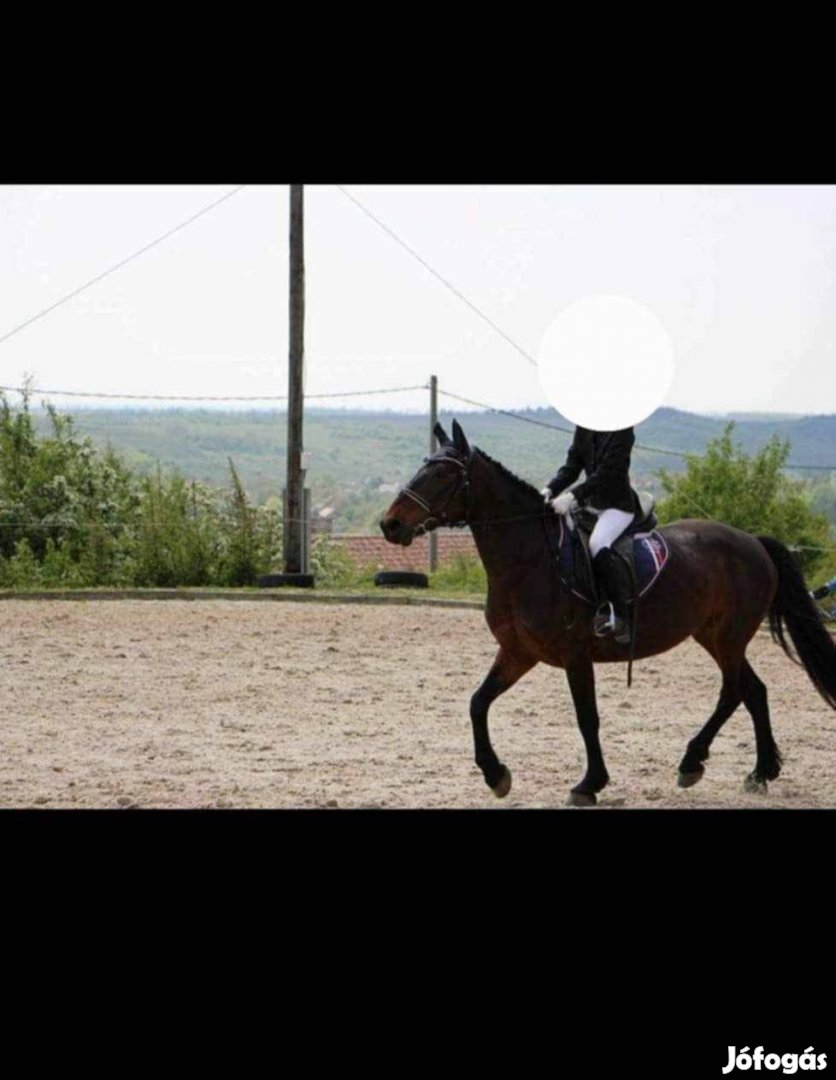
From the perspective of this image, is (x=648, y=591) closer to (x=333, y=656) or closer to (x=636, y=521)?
(x=636, y=521)

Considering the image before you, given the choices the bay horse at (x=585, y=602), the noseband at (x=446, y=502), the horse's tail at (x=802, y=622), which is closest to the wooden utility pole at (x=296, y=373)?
the horse's tail at (x=802, y=622)

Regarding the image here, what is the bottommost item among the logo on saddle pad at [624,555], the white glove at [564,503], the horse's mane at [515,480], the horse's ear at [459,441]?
the logo on saddle pad at [624,555]

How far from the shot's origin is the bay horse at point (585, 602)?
276 inches

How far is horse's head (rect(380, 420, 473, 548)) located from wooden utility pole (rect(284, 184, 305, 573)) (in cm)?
1086

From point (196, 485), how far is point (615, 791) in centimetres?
996

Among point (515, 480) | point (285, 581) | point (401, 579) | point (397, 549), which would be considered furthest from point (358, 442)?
point (515, 480)

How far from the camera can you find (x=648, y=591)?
749 cm

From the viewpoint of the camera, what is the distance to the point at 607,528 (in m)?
7.33

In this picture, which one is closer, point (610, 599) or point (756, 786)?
point (610, 599)

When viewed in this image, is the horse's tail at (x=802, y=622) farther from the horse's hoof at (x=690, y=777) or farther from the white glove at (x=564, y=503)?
the white glove at (x=564, y=503)

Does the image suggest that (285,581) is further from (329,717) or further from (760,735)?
(760,735)

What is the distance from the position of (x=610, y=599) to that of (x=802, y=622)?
104 centimetres

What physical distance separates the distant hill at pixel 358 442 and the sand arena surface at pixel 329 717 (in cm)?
2907
